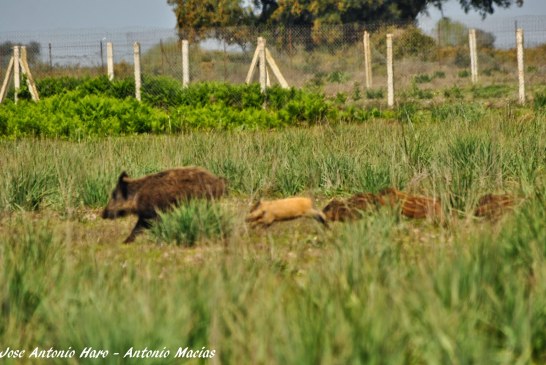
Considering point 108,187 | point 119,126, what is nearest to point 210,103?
point 119,126

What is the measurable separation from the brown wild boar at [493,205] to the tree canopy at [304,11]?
44435 mm

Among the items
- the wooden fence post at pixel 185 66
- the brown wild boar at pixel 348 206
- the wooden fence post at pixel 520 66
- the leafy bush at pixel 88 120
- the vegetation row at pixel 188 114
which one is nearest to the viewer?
the brown wild boar at pixel 348 206

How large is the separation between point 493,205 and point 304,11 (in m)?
47.3

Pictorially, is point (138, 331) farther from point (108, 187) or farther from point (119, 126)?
point (119, 126)

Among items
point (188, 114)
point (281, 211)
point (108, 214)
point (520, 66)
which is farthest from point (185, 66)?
point (281, 211)

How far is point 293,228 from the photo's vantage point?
6.82 metres

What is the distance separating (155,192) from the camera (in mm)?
6613

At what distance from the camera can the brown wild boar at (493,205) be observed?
6.19 meters

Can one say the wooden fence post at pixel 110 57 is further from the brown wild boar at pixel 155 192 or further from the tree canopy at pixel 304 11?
the tree canopy at pixel 304 11

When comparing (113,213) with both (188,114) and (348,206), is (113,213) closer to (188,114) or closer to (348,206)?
(348,206)

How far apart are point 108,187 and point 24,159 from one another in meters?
1.60

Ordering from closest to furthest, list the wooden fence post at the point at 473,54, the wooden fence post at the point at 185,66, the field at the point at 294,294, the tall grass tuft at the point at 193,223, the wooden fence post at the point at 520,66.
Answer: the field at the point at 294,294 → the tall grass tuft at the point at 193,223 → the wooden fence post at the point at 185,66 → the wooden fence post at the point at 520,66 → the wooden fence post at the point at 473,54

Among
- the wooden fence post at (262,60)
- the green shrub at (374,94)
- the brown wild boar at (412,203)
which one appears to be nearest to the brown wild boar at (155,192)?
the brown wild boar at (412,203)

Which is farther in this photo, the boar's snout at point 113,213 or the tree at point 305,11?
the tree at point 305,11
